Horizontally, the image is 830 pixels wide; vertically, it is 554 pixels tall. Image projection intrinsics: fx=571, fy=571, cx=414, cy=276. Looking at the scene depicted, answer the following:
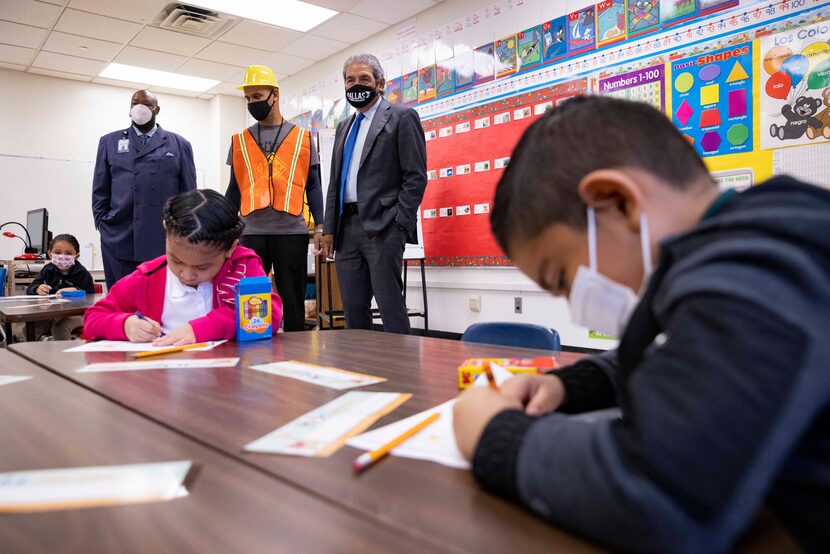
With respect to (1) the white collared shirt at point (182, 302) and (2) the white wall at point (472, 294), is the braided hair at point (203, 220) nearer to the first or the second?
(1) the white collared shirt at point (182, 302)

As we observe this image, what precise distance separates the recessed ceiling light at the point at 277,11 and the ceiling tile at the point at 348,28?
8cm

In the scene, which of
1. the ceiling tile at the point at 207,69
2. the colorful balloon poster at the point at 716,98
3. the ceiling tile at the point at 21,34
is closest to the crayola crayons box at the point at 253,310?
the colorful balloon poster at the point at 716,98

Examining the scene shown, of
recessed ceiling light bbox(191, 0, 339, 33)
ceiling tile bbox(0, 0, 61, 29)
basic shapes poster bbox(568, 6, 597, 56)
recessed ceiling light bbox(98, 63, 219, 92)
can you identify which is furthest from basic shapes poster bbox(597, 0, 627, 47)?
recessed ceiling light bbox(98, 63, 219, 92)

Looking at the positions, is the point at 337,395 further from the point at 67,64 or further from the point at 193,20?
the point at 67,64

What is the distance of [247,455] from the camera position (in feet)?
2.01

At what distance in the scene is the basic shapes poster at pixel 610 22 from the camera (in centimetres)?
338

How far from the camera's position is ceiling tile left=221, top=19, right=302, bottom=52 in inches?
196

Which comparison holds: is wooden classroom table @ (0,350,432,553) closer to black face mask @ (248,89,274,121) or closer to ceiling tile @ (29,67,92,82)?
black face mask @ (248,89,274,121)

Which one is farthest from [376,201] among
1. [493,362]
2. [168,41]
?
[168,41]

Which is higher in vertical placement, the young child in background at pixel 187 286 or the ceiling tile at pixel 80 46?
the ceiling tile at pixel 80 46

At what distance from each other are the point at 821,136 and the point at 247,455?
3.00 meters

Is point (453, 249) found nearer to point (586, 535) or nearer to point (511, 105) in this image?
point (511, 105)

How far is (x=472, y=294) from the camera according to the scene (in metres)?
4.35

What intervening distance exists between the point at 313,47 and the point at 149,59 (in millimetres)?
1690
